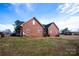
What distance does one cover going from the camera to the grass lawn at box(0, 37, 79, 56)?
449 cm

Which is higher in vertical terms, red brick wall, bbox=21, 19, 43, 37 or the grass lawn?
red brick wall, bbox=21, 19, 43, 37

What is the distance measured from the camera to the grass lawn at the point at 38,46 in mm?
4488

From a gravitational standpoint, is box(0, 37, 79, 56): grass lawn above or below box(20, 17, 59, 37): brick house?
below

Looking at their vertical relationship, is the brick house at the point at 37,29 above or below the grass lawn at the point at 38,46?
above

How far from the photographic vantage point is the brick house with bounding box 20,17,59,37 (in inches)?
178

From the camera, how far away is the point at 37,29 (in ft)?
14.9

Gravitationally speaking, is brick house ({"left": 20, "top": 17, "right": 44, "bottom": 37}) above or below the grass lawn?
above

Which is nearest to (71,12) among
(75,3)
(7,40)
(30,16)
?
(75,3)

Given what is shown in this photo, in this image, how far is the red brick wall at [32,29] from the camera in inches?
179

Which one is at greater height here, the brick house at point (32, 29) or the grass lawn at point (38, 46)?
the brick house at point (32, 29)

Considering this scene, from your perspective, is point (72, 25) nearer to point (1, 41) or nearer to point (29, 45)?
point (29, 45)

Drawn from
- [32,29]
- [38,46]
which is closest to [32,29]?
[32,29]

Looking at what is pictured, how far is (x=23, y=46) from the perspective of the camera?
453 cm

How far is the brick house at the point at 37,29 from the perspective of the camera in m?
4.52
